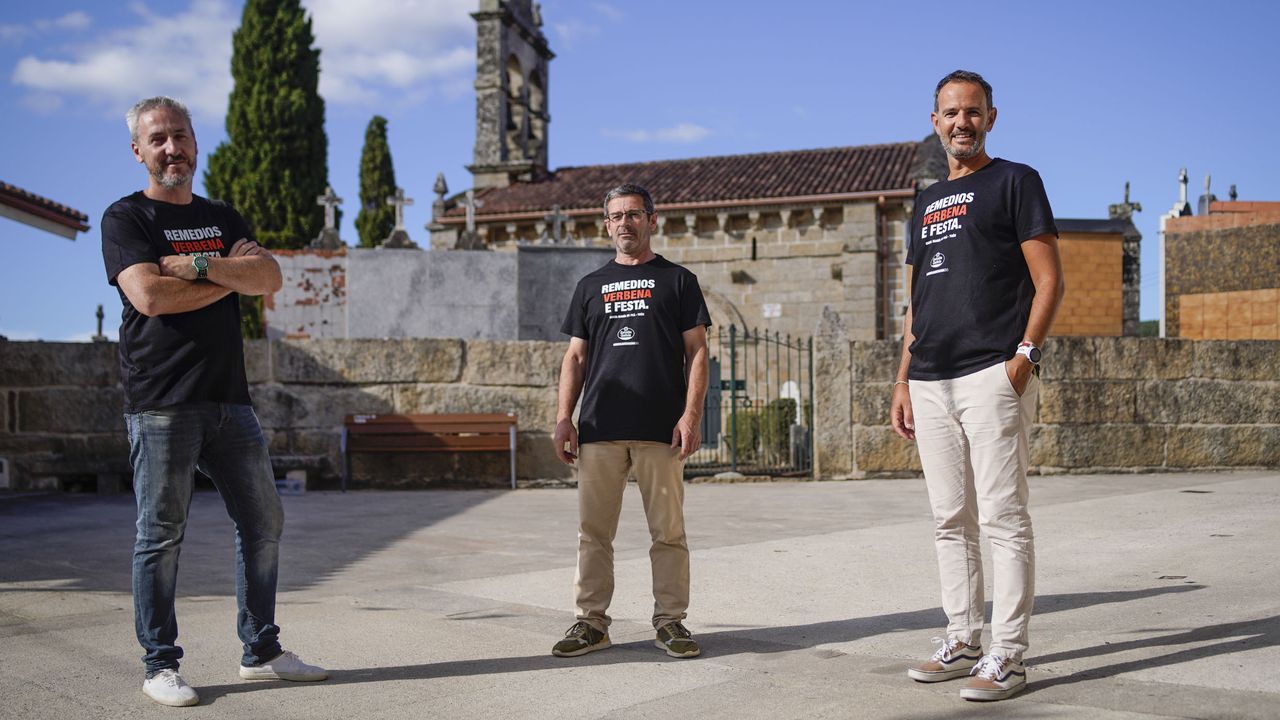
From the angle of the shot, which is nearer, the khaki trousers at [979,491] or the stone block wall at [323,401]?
the khaki trousers at [979,491]

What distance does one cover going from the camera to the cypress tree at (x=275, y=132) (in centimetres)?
3369

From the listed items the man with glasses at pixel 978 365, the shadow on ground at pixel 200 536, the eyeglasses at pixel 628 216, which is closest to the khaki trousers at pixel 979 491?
the man with glasses at pixel 978 365

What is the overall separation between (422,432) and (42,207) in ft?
17.9

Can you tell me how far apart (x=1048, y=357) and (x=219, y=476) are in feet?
31.7

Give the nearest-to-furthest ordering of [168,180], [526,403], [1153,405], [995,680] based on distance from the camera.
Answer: [995,680] → [168,180] → [1153,405] → [526,403]

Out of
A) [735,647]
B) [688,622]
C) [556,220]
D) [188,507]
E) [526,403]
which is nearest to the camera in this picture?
[188,507]

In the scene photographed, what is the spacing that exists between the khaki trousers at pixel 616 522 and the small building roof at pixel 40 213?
35.8ft

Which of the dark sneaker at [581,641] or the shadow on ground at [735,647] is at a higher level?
the dark sneaker at [581,641]

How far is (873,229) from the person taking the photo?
2669 cm

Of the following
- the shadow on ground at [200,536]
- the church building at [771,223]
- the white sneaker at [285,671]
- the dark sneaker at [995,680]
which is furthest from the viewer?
the church building at [771,223]

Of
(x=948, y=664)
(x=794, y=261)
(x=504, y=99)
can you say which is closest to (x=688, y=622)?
(x=948, y=664)

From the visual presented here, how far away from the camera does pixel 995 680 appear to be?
349 cm

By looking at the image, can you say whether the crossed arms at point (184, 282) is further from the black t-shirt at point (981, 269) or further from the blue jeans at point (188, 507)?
the black t-shirt at point (981, 269)

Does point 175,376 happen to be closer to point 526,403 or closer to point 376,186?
point 526,403
